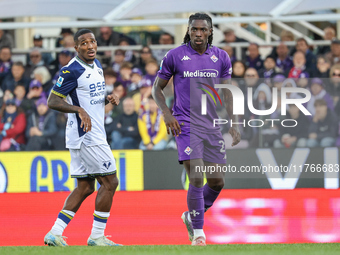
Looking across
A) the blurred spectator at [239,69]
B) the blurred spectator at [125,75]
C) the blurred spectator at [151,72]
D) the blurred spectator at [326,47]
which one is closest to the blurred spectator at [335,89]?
the blurred spectator at [239,69]

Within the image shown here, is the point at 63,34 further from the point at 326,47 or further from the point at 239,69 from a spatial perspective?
the point at 326,47

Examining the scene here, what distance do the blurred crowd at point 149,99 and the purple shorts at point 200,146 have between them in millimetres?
3056

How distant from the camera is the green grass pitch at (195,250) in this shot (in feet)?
17.3

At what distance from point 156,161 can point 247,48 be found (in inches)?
154

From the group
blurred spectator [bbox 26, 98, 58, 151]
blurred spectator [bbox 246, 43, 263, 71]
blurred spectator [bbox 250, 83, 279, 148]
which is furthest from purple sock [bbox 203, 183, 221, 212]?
blurred spectator [bbox 246, 43, 263, 71]

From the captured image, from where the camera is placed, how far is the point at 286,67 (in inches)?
465

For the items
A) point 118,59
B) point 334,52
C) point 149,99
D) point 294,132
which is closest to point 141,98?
point 149,99

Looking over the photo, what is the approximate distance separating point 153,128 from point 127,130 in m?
0.46

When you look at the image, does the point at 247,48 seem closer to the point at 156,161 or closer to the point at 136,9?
the point at 136,9

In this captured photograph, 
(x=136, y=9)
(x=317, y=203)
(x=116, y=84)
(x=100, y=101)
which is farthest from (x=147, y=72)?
(x=100, y=101)

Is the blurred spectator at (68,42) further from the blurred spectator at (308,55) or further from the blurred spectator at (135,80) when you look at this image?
the blurred spectator at (308,55)

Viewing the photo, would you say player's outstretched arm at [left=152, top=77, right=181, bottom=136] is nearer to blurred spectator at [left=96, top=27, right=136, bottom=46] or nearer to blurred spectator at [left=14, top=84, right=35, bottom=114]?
Result: blurred spectator at [left=14, top=84, right=35, bottom=114]

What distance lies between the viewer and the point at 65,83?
6.16 meters

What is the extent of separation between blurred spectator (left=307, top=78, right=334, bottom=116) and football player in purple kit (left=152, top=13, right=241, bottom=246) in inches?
170
